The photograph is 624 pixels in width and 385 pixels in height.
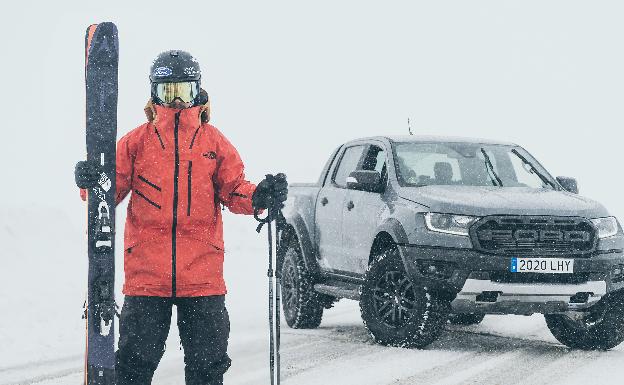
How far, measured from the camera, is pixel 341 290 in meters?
10.4

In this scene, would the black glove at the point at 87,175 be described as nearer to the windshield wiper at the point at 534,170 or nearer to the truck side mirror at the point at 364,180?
the truck side mirror at the point at 364,180

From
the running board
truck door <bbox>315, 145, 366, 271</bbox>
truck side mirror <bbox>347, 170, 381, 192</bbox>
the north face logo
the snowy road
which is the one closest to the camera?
the north face logo

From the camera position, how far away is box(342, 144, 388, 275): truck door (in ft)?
32.7

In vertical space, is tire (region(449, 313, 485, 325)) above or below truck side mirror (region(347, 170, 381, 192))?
below

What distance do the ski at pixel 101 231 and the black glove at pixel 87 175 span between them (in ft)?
0.22

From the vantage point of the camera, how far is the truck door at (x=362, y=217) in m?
9.96

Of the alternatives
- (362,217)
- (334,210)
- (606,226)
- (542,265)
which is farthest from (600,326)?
(334,210)

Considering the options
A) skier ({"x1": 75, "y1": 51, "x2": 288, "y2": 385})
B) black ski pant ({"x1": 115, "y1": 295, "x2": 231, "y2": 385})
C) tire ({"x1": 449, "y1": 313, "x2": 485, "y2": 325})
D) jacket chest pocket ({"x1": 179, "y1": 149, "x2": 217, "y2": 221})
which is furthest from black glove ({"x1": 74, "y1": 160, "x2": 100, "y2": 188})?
tire ({"x1": 449, "y1": 313, "x2": 485, "y2": 325})

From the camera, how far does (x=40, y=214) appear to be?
78.1 ft

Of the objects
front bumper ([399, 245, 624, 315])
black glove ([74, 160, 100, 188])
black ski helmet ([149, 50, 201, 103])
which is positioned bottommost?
front bumper ([399, 245, 624, 315])

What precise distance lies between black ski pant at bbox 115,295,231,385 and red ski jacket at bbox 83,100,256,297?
0.24ft

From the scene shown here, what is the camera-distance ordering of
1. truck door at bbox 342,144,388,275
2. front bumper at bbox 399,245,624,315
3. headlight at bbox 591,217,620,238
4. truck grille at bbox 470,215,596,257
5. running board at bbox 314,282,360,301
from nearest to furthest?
front bumper at bbox 399,245,624,315 < truck grille at bbox 470,215,596,257 < headlight at bbox 591,217,620,238 < truck door at bbox 342,144,388,275 < running board at bbox 314,282,360,301

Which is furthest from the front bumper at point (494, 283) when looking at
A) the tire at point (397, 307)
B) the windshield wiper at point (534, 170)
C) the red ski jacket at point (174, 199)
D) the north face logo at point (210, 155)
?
the north face logo at point (210, 155)

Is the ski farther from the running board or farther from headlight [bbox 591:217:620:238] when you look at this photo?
headlight [bbox 591:217:620:238]
